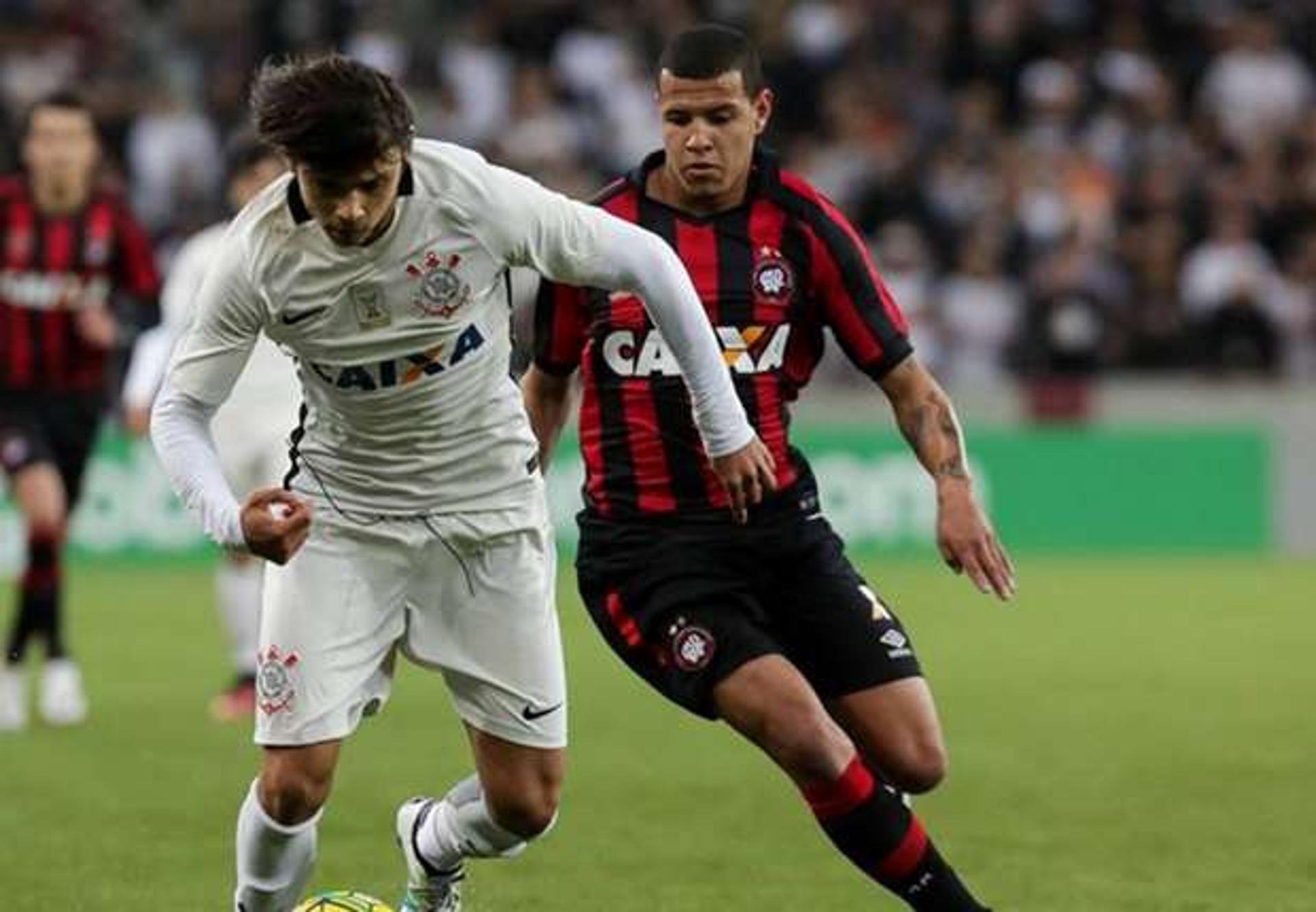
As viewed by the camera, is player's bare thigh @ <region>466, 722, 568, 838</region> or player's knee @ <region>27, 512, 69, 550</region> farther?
player's knee @ <region>27, 512, 69, 550</region>

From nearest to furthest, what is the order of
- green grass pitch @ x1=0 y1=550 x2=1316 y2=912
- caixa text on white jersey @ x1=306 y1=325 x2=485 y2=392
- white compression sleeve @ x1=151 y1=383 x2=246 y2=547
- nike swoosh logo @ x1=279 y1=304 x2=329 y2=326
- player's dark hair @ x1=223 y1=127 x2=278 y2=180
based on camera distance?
1. white compression sleeve @ x1=151 y1=383 x2=246 y2=547
2. nike swoosh logo @ x1=279 y1=304 x2=329 y2=326
3. caixa text on white jersey @ x1=306 y1=325 x2=485 y2=392
4. green grass pitch @ x1=0 y1=550 x2=1316 y2=912
5. player's dark hair @ x1=223 y1=127 x2=278 y2=180

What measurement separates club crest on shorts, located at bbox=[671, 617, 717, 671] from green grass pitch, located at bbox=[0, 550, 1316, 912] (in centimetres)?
96

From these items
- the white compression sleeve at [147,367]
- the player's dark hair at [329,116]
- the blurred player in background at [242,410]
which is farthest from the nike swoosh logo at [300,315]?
the white compression sleeve at [147,367]

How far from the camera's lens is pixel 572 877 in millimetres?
7879

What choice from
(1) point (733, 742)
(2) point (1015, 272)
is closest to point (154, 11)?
(2) point (1015, 272)

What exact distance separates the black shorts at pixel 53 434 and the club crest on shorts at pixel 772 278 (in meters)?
5.19

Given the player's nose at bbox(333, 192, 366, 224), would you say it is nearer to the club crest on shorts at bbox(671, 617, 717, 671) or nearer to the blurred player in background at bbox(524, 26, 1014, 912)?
the blurred player in background at bbox(524, 26, 1014, 912)

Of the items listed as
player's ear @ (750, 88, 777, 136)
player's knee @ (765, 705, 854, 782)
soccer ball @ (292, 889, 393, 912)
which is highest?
player's ear @ (750, 88, 777, 136)

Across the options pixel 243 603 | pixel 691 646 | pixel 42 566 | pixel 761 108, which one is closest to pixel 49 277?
pixel 42 566

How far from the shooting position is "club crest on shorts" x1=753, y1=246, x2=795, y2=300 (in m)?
6.86

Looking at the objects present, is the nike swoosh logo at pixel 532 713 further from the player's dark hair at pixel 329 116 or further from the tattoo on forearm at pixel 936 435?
the player's dark hair at pixel 329 116

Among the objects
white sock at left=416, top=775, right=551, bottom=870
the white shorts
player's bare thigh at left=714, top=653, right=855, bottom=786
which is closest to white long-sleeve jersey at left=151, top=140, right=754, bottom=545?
the white shorts

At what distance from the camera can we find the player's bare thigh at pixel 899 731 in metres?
6.77

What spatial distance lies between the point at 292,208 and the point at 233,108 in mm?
14716
